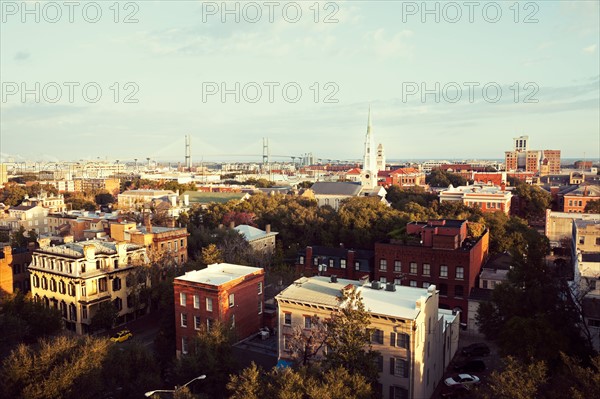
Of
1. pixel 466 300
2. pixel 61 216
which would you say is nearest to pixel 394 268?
pixel 466 300

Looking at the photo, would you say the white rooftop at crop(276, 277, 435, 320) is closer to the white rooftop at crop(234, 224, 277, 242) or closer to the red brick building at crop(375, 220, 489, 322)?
the red brick building at crop(375, 220, 489, 322)

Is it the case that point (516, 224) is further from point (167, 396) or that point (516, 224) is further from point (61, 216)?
point (61, 216)

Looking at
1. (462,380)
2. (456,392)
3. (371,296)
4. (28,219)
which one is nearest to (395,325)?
(371,296)

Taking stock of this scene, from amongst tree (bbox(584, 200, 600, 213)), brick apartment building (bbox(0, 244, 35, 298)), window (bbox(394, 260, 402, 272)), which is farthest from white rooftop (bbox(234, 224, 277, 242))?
tree (bbox(584, 200, 600, 213))

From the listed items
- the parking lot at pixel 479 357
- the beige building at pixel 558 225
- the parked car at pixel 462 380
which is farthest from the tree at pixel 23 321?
the beige building at pixel 558 225

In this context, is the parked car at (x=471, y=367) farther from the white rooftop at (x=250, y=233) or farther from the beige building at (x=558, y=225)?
the beige building at (x=558, y=225)
